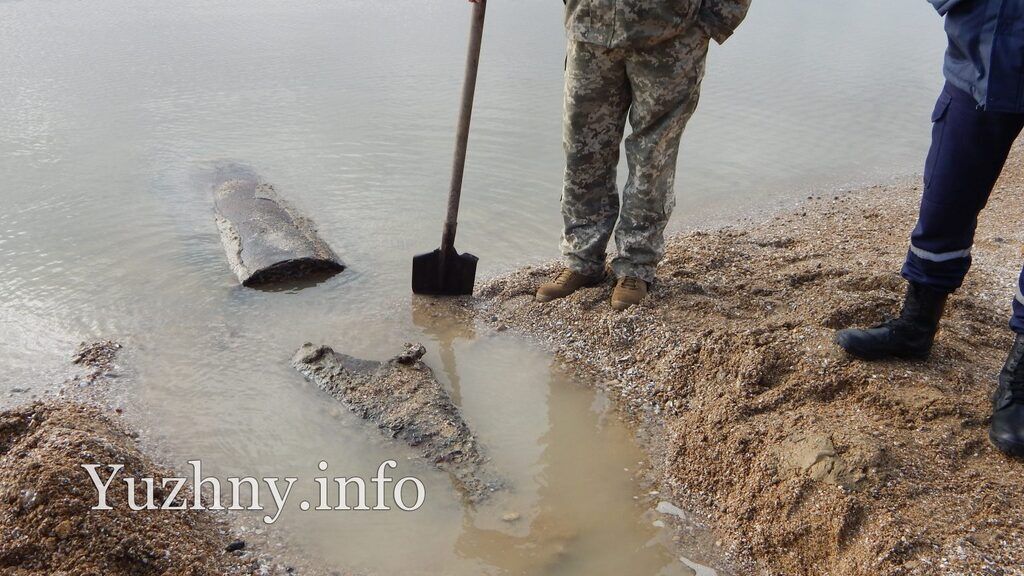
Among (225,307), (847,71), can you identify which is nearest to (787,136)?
(847,71)

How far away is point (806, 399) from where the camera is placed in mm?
2809

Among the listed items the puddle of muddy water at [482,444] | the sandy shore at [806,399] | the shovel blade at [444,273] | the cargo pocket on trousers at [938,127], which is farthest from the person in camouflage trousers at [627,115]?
the cargo pocket on trousers at [938,127]

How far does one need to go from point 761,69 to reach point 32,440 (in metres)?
9.01

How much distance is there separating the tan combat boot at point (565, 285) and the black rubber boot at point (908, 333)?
4.11 ft

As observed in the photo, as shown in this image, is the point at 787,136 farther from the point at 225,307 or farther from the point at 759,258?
the point at 225,307

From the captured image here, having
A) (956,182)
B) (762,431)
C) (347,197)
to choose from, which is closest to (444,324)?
(762,431)

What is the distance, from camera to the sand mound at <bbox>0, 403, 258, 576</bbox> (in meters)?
2.02

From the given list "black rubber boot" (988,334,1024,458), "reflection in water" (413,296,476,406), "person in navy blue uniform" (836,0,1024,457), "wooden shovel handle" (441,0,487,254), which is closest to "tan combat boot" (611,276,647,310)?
"reflection in water" (413,296,476,406)

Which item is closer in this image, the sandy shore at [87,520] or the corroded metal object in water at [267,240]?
the sandy shore at [87,520]

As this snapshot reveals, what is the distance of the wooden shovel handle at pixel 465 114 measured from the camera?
3.41m

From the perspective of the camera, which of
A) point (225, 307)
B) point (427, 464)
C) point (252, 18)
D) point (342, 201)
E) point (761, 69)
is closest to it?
point (427, 464)

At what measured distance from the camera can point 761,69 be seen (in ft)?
31.1

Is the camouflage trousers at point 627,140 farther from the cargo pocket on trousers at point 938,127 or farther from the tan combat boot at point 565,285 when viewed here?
the cargo pocket on trousers at point 938,127

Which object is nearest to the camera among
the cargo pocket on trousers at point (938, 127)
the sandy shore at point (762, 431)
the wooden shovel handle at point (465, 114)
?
the sandy shore at point (762, 431)
